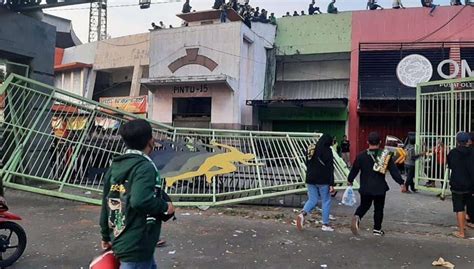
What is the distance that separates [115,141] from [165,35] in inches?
510

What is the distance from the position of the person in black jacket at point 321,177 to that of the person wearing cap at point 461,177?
1804 millimetres

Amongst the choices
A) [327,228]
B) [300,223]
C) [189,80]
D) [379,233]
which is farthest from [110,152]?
[189,80]

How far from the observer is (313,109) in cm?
→ 1961

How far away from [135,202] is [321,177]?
4.38 meters

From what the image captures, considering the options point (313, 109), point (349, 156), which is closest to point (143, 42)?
point (313, 109)

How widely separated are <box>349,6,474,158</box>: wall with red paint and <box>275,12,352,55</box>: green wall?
472 millimetres

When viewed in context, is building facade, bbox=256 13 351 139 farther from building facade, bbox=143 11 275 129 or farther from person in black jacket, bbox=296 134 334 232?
person in black jacket, bbox=296 134 334 232

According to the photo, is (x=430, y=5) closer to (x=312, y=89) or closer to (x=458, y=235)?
(x=312, y=89)

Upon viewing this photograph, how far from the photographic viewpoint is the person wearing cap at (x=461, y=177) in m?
6.14

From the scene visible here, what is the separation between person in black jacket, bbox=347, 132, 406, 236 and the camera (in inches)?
239

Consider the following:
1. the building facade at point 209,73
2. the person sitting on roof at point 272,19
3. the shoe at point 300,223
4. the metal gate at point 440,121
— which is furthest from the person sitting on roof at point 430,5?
the shoe at point 300,223

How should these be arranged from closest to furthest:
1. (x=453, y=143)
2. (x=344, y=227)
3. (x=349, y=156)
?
(x=344, y=227), (x=453, y=143), (x=349, y=156)

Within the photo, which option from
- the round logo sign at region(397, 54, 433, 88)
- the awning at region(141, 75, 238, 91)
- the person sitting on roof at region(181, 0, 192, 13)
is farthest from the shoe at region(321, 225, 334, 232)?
the person sitting on roof at region(181, 0, 192, 13)

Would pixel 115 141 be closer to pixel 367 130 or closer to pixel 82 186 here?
pixel 82 186
